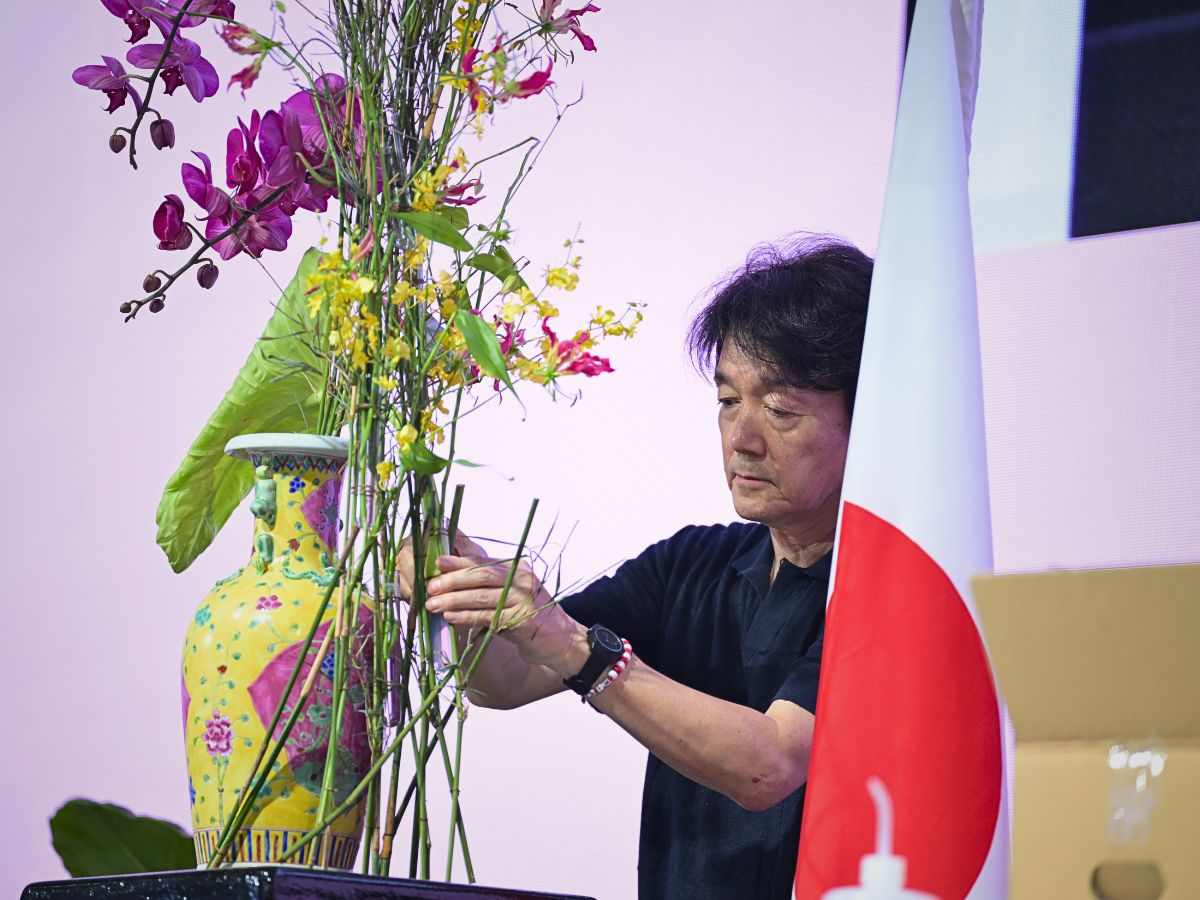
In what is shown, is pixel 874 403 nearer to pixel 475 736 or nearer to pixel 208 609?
pixel 208 609

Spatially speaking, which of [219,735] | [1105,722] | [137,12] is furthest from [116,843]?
[1105,722]

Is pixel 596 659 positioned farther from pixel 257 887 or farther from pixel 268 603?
pixel 257 887

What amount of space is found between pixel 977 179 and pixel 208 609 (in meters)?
1.05

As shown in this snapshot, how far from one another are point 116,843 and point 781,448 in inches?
28.7

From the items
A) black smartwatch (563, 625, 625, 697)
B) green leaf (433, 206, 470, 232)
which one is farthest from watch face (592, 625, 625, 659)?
green leaf (433, 206, 470, 232)

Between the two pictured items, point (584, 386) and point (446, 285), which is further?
point (584, 386)

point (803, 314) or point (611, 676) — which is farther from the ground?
point (803, 314)

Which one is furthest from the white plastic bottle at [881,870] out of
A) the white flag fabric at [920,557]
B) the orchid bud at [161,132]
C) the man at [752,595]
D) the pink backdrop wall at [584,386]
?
the orchid bud at [161,132]

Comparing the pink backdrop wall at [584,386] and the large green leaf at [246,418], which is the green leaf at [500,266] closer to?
the large green leaf at [246,418]

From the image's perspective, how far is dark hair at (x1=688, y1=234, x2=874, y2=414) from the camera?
1396mm

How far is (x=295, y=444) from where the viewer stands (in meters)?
0.90

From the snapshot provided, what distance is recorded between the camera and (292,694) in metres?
0.84

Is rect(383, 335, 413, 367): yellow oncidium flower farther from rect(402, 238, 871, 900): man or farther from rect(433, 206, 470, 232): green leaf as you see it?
rect(402, 238, 871, 900): man

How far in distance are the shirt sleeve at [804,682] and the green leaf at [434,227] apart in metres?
0.60
